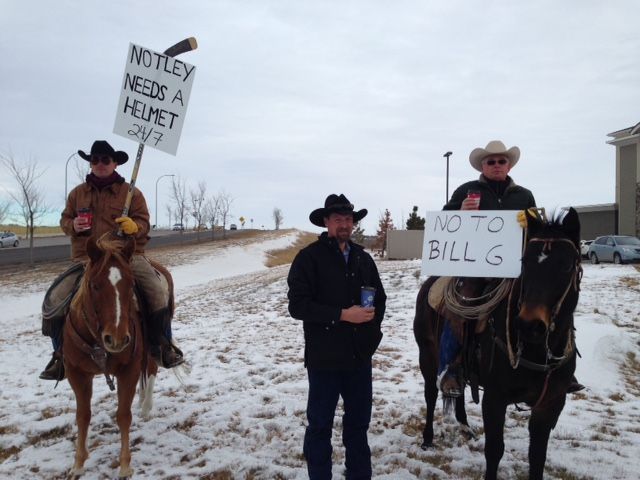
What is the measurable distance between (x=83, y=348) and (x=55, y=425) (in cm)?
181

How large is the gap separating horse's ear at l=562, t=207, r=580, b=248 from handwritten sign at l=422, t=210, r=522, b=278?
1.60 ft

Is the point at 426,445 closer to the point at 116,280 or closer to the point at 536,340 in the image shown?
the point at 536,340

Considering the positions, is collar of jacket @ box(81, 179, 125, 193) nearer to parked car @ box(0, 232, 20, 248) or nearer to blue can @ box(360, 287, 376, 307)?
blue can @ box(360, 287, 376, 307)

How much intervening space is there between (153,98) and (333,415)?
12.3 feet

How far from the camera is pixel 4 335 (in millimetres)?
11766

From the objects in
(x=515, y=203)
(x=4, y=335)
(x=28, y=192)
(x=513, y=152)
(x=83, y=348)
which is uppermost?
(x=28, y=192)

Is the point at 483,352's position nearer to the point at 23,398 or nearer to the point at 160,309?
the point at 160,309

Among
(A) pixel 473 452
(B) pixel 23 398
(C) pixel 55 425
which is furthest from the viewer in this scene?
(B) pixel 23 398

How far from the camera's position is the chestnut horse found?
3.73m

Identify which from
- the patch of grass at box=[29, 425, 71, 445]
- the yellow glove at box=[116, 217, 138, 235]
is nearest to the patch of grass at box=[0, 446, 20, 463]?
the patch of grass at box=[29, 425, 71, 445]

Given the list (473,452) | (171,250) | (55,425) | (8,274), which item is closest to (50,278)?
(8,274)

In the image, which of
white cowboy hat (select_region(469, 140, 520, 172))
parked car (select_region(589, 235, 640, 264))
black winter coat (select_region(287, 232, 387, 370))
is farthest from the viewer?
parked car (select_region(589, 235, 640, 264))

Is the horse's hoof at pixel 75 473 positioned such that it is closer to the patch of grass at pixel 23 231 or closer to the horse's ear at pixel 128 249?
the horse's ear at pixel 128 249

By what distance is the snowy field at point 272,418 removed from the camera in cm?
425
